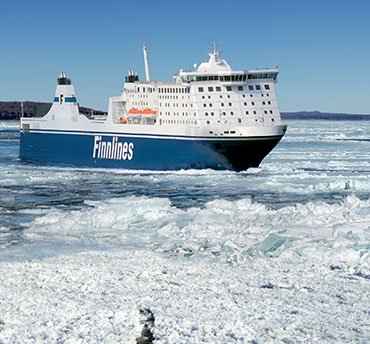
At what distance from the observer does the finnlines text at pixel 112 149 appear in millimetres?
28031

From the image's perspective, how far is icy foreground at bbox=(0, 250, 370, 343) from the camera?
636 centimetres

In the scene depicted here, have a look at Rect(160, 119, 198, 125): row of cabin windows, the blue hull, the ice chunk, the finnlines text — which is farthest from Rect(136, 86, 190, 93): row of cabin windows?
the ice chunk

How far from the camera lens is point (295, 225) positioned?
11984mm

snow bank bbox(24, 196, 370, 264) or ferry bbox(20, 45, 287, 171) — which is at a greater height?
ferry bbox(20, 45, 287, 171)

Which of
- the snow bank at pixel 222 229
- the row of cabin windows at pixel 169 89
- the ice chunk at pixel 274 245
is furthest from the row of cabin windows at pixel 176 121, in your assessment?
the ice chunk at pixel 274 245

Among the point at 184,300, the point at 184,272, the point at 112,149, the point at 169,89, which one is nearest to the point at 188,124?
the point at 169,89

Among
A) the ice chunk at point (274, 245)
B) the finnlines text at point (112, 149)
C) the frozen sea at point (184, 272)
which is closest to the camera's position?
the frozen sea at point (184, 272)

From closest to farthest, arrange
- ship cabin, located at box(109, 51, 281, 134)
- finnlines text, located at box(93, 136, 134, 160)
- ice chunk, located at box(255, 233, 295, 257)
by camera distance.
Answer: ice chunk, located at box(255, 233, 295, 257)
ship cabin, located at box(109, 51, 281, 134)
finnlines text, located at box(93, 136, 134, 160)

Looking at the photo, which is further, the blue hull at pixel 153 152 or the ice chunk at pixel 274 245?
the blue hull at pixel 153 152

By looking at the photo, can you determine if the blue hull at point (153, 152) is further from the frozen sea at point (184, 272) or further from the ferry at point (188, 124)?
the frozen sea at point (184, 272)

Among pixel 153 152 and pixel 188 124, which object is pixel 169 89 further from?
pixel 153 152

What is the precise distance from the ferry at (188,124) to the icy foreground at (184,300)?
1617 cm

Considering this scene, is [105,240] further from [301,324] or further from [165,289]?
[301,324]

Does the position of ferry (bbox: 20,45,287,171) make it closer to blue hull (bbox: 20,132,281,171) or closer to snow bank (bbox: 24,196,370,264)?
blue hull (bbox: 20,132,281,171)
